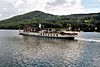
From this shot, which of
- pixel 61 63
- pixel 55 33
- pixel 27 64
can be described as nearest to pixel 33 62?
pixel 27 64

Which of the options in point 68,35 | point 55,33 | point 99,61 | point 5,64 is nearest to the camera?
point 5,64

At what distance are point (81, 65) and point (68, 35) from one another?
268ft

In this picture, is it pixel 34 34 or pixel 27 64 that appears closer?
pixel 27 64

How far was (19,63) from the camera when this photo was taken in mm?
47969

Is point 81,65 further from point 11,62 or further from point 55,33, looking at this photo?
point 55,33

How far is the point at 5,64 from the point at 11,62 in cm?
Answer: 253

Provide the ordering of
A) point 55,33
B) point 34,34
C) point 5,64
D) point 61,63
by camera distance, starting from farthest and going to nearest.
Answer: point 34,34 < point 55,33 < point 61,63 < point 5,64

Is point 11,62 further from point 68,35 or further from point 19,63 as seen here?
point 68,35

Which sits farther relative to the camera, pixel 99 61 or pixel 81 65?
pixel 99 61

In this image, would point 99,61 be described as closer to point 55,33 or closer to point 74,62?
point 74,62

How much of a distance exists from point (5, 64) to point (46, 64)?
8.91 meters

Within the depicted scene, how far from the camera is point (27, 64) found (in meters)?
47.2

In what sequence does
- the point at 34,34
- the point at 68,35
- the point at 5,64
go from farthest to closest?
the point at 34,34 → the point at 68,35 → the point at 5,64

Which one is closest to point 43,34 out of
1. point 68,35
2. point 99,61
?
point 68,35
